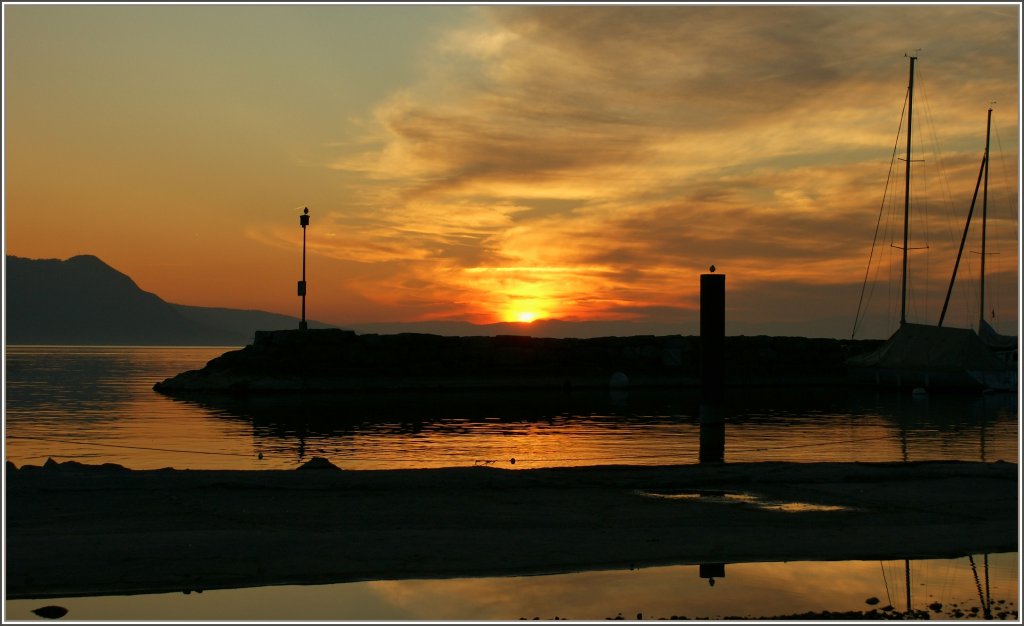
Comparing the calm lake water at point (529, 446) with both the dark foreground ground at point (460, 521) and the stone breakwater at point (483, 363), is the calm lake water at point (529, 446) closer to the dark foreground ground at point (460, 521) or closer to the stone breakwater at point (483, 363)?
the dark foreground ground at point (460, 521)

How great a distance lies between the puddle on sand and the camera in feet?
42.5

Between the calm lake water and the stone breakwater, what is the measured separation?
389 centimetres


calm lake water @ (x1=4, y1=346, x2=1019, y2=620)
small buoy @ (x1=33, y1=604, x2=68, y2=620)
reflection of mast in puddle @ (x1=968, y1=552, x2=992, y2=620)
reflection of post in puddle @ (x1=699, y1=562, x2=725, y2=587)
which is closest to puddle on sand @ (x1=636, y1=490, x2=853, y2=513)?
calm lake water @ (x1=4, y1=346, x2=1019, y2=620)

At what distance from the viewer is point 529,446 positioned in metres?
28.4

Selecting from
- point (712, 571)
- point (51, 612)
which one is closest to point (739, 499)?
point (712, 571)

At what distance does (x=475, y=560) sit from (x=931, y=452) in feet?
65.5

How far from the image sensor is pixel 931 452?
2662 cm

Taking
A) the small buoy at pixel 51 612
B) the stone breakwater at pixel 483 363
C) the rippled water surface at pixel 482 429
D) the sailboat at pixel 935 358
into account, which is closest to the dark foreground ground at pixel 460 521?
the small buoy at pixel 51 612

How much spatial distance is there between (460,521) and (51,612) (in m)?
4.63

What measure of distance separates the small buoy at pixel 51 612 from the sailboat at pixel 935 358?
52.7m

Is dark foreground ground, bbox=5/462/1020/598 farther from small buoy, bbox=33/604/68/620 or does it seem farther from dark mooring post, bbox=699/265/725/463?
dark mooring post, bbox=699/265/725/463

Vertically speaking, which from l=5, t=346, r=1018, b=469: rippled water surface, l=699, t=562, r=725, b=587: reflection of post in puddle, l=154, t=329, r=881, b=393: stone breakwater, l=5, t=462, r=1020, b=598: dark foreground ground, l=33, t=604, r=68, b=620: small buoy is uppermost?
l=154, t=329, r=881, b=393: stone breakwater

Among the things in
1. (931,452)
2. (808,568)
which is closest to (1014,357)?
(931,452)

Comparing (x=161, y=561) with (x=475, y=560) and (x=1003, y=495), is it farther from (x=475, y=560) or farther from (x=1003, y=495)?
(x=1003, y=495)
